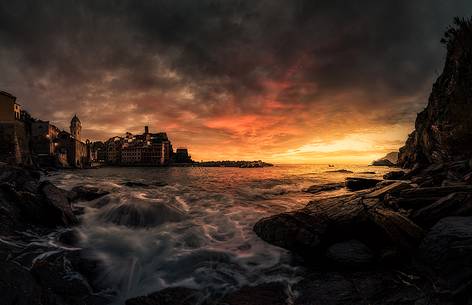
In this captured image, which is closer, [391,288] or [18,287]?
[18,287]

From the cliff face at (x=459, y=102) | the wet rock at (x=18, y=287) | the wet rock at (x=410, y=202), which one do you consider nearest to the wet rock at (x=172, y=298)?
the wet rock at (x=18, y=287)

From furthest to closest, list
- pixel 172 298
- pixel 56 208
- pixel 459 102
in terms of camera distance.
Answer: pixel 459 102
pixel 56 208
pixel 172 298

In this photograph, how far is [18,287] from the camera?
167 inches

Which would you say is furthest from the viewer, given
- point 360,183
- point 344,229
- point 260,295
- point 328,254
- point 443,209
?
point 360,183

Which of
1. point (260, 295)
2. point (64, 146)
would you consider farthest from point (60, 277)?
point (64, 146)

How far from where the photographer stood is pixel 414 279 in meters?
4.86

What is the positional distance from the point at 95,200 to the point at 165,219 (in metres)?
5.68

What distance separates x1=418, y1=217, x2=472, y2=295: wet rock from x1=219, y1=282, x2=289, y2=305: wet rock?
3.20m

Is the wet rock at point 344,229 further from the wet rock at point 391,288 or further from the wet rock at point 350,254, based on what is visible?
the wet rock at point 391,288

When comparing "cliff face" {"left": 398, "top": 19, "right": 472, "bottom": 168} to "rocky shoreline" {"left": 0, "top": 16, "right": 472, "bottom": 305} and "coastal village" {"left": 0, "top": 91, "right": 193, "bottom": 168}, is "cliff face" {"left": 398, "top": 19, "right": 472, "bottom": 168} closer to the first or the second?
"rocky shoreline" {"left": 0, "top": 16, "right": 472, "bottom": 305}

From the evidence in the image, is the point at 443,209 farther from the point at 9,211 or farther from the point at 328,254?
the point at 9,211

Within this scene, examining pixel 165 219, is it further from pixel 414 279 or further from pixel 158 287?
pixel 414 279

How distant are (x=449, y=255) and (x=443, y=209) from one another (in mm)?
2788

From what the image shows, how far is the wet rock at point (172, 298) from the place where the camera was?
178 inches
